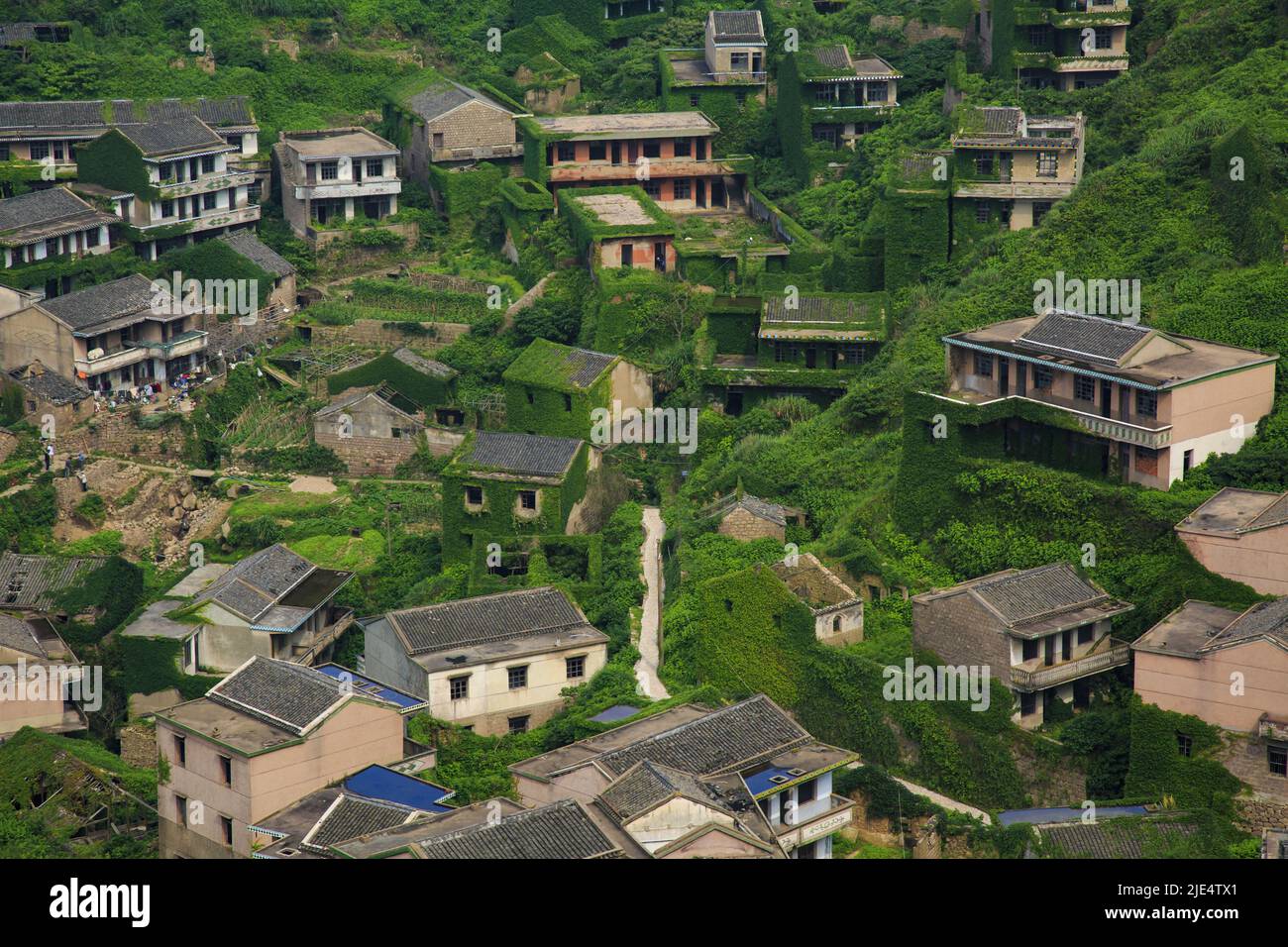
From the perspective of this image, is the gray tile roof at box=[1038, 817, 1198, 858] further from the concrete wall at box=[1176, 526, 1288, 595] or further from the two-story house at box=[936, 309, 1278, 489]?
the two-story house at box=[936, 309, 1278, 489]

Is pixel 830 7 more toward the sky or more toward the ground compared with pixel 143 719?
more toward the sky

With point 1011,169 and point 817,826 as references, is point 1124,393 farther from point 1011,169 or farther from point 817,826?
point 1011,169

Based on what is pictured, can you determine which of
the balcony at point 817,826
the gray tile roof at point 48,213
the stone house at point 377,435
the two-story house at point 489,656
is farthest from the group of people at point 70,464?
the balcony at point 817,826

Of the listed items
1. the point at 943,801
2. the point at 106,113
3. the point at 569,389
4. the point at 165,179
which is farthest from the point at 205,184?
the point at 943,801

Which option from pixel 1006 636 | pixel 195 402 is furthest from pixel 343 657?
pixel 1006 636

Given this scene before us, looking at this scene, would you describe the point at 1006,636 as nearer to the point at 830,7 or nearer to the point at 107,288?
the point at 107,288

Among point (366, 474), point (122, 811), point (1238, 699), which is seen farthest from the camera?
point (366, 474)
